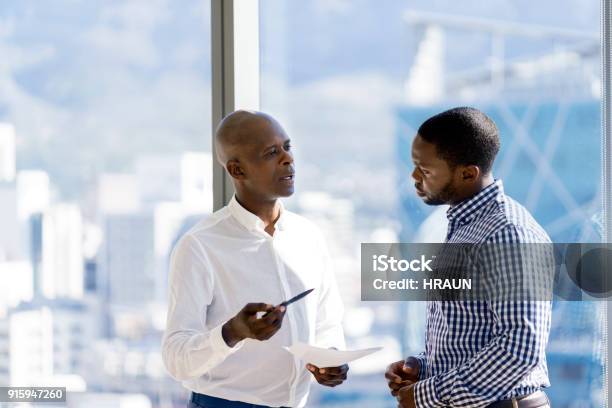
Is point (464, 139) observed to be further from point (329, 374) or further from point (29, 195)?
point (29, 195)

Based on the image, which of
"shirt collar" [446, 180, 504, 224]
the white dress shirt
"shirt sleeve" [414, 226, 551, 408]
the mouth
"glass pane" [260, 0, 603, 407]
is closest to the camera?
"shirt sleeve" [414, 226, 551, 408]

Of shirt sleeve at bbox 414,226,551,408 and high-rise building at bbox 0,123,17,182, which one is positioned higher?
high-rise building at bbox 0,123,17,182

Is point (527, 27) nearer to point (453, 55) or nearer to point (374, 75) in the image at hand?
point (453, 55)

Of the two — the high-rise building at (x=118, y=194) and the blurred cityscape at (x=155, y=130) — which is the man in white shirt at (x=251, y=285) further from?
the high-rise building at (x=118, y=194)

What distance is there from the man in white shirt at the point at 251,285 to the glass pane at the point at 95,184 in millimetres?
392

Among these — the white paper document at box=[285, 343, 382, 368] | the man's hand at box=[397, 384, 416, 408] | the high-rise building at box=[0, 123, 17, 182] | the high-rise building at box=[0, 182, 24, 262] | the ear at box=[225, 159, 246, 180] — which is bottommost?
the man's hand at box=[397, 384, 416, 408]

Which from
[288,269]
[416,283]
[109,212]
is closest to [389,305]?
[416,283]

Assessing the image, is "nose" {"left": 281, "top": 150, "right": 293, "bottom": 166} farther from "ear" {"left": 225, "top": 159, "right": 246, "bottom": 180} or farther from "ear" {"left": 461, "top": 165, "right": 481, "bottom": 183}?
"ear" {"left": 461, "top": 165, "right": 481, "bottom": 183}

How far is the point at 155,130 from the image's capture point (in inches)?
82.6

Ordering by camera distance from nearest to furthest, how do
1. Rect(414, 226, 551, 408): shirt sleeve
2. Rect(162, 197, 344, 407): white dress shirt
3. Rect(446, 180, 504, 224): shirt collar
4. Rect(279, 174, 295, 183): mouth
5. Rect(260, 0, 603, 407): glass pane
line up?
Rect(414, 226, 551, 408): shirt sleeve < Rect(446, 180, 504, 224): shirt collar < Rect(162, 197, 344, 407): white dress shirt < Rect(279, 174, 295, 183): mouth < Rect(260, 0, 603, 407): glass pane

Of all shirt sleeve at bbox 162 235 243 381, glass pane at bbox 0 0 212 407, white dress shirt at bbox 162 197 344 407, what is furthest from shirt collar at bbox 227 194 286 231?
glass pane at bbox 0 0 212 407

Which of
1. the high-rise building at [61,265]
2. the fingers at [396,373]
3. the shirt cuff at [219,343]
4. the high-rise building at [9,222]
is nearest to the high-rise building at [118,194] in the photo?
the high-rise building at [61,265]

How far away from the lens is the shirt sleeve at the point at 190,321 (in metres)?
1.51

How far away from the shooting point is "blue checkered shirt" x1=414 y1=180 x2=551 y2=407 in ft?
4.52
